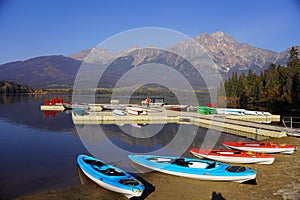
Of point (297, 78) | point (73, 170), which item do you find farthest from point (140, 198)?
point (297, 78)

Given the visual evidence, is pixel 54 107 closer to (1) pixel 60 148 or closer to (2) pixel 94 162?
(1) pixel 60 148

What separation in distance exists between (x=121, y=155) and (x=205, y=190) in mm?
8044

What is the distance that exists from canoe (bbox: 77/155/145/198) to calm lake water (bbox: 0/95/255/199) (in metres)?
1.42

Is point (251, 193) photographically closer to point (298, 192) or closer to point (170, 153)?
point (298, 192)

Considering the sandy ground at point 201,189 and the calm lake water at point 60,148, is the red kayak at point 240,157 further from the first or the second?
the calm lake water at point 60,148

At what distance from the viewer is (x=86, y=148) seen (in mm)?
20141

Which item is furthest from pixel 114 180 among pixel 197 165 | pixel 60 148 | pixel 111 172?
pixel 60 148

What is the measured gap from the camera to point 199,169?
11.2 meters

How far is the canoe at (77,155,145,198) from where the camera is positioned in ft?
30.0

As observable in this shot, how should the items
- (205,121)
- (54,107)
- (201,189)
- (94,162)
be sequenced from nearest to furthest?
(201,189) → (94,162) → (205,121) → (54,107)

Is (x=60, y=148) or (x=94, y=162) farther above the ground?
(x=94, y=162)

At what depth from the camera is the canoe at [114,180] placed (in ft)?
30.0

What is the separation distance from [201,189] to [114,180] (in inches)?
147

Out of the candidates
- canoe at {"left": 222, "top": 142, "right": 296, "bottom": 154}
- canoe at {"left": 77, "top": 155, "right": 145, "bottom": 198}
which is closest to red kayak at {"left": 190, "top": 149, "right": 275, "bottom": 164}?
canoe at {"left": 222, "top": 142, "right": 296, "bottom": 154}
